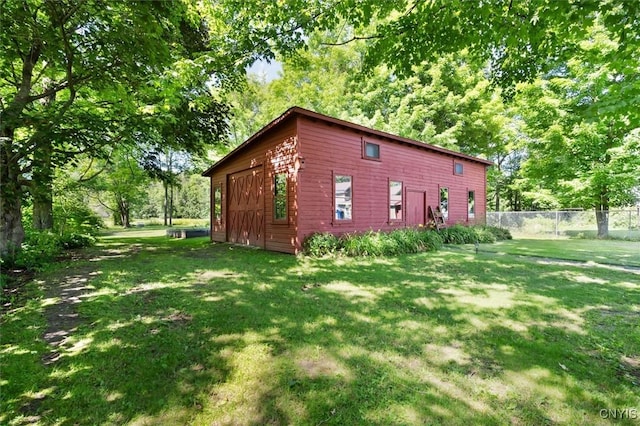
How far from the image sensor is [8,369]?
2328mm

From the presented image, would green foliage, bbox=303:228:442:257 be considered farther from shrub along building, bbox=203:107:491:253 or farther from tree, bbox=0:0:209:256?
tree, bbox=0:0:209:256

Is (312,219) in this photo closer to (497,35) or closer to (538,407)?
(497,35)

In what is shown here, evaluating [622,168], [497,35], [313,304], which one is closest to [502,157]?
[622,168]

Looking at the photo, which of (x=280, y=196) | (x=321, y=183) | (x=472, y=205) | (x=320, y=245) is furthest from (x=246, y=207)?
(x=472, y=205)

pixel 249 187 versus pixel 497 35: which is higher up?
pixel 497 35

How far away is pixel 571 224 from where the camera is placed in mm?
14695

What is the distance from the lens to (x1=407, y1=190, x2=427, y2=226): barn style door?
11.5 meters

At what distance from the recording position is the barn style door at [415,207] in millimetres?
11516

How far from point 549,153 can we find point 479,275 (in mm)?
13899

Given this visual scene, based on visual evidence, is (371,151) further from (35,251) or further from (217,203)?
(35,251)

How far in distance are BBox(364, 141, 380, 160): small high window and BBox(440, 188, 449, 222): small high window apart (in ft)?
14.5
